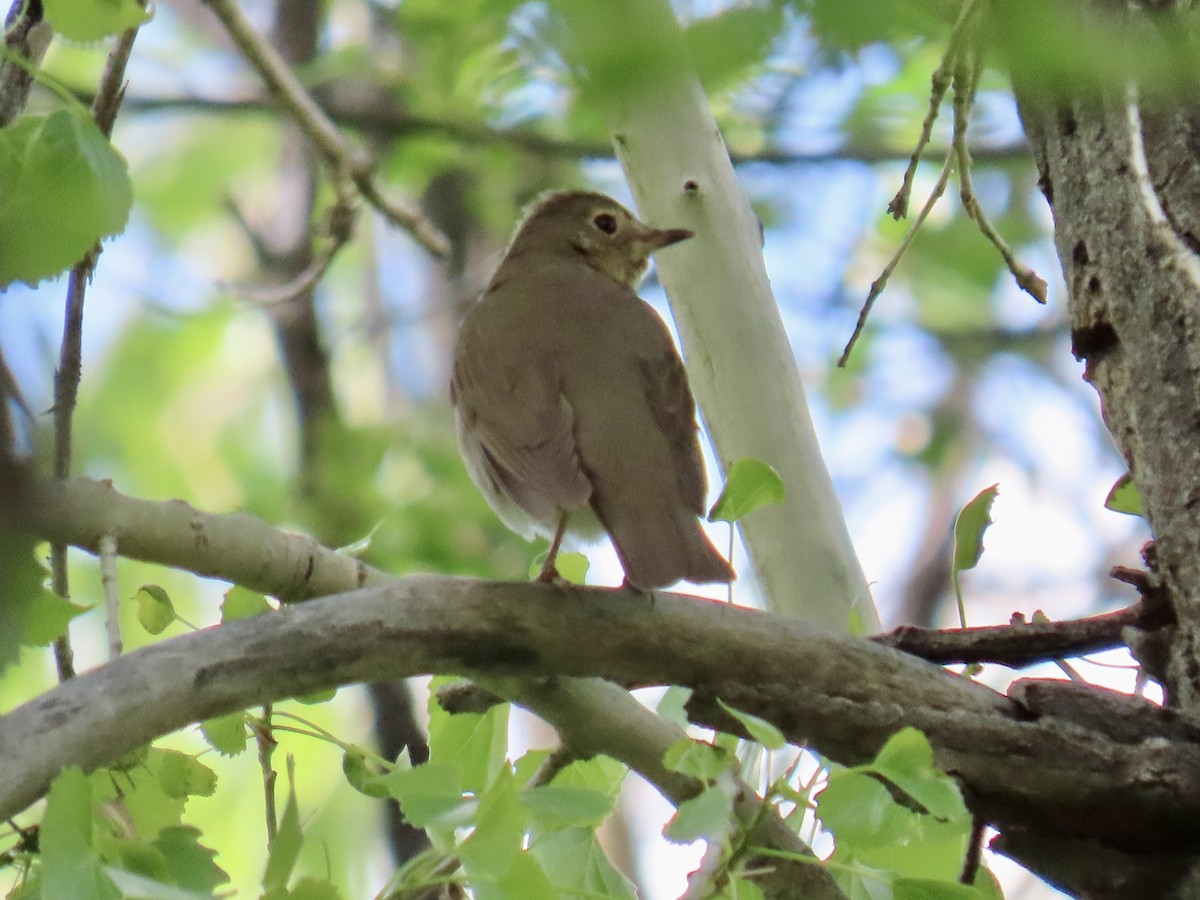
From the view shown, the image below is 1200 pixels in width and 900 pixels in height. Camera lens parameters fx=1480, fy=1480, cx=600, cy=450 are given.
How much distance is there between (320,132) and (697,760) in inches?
142

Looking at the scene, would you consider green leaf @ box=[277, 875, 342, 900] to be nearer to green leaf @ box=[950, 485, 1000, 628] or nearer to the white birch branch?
green leaf @ box=[950, 485, 1000, 628]

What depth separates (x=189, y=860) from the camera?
2092 millimetres

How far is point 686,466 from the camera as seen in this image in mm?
3738

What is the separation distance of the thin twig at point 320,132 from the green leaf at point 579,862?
2.90 metres

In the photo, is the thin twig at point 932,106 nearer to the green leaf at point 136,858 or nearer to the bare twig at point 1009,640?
the bare twig at point 1009,640

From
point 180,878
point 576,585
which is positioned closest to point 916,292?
point 576,585

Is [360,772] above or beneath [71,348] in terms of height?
beneath

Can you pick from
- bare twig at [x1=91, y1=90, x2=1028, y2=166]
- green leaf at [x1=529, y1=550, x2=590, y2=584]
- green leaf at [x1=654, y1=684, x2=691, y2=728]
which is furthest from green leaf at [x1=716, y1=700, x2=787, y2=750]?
bare twig at [x1=91, y1=90, x2=1028, y2=166]

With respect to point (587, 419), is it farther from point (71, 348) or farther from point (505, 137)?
point (505, 137)

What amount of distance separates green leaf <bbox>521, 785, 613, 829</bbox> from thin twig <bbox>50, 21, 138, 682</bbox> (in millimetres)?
920

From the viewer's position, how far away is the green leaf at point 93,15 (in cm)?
210

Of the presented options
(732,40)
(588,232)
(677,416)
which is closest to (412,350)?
(588,232)

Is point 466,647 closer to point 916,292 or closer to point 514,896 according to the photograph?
point 514,896

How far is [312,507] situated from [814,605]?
13.7 ft
